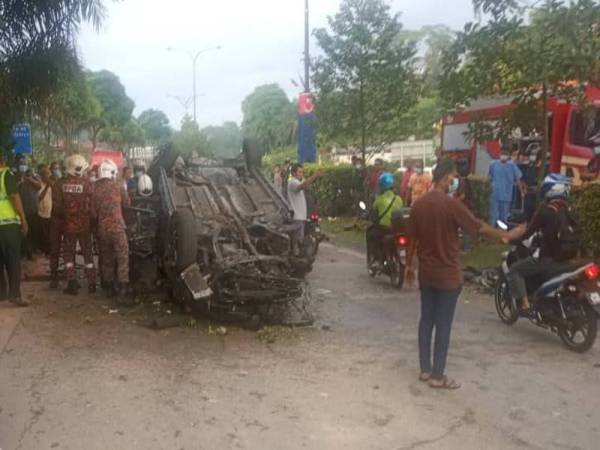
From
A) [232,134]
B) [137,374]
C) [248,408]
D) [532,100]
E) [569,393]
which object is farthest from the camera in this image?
[232,134]

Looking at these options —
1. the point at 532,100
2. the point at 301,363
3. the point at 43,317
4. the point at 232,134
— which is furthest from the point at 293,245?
the point at 232,134

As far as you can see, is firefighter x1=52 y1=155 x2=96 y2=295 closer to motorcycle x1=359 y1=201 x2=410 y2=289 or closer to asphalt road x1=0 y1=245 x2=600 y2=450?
asphalt road x1=0 y1=245 x2=600 y2=450

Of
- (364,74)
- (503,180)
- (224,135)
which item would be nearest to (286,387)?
(503,180)

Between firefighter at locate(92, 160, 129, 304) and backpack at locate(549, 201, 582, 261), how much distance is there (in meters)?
5.05

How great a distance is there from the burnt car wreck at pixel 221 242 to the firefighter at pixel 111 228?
0.48 m

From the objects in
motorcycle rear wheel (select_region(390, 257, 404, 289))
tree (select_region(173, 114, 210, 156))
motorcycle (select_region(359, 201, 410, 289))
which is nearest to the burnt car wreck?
motorcycle (select_region(359, 201, 410, 289))

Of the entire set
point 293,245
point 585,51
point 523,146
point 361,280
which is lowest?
point 361,280

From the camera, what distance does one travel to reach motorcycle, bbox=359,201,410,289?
9.96 m

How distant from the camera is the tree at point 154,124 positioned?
298ft

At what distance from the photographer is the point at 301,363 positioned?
6.56 metres

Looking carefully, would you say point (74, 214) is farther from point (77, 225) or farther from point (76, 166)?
point (76, 166)

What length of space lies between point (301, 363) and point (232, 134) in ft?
235

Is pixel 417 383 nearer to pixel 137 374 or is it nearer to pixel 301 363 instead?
pixel 301 363

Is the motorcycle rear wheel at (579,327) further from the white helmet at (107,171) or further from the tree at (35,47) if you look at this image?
the tree at (35,47)
